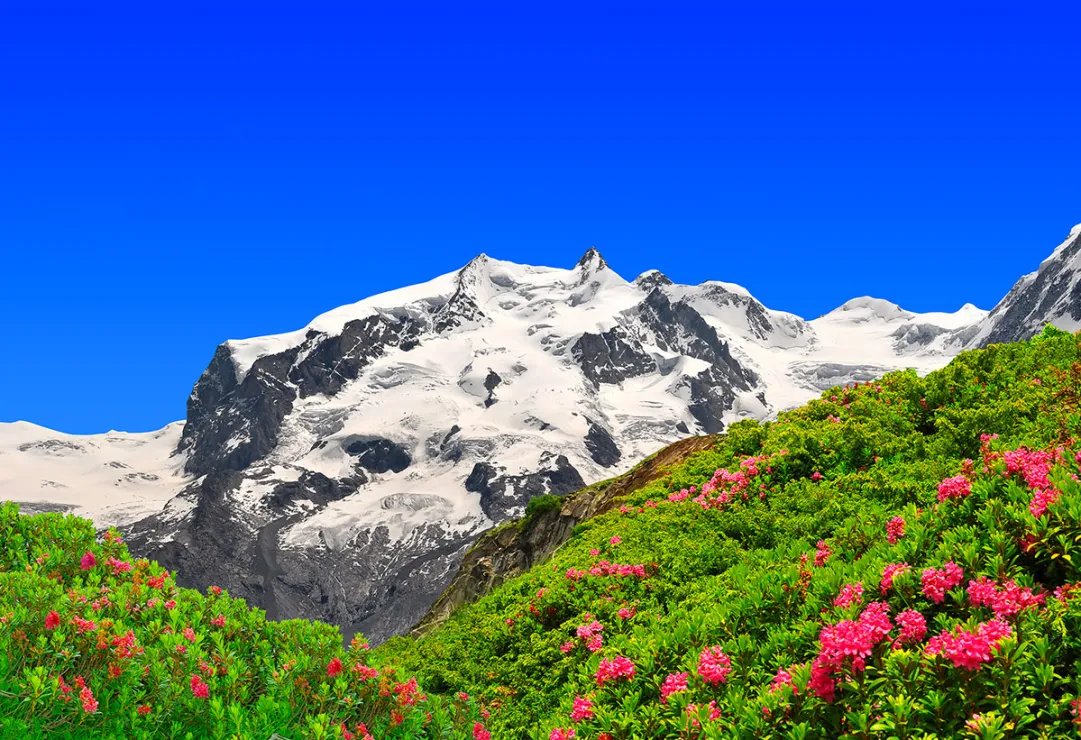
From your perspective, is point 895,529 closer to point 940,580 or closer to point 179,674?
point 940,580

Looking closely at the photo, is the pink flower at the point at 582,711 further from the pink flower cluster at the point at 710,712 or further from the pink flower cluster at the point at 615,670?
the pink flower cluster at the point at 710,712

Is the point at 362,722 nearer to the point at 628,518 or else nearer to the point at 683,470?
the point at 628,518

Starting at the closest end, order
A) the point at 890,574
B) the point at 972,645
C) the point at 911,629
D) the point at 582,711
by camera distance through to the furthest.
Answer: the point at 972,645, the point at 911,629, the point at 890,574, the point at 582,711

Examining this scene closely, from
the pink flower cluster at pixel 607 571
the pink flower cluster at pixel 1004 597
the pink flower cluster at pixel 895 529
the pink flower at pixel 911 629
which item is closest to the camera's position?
the pink flower cluster at pixel 1004 597

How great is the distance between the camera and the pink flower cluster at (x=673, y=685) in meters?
9.98

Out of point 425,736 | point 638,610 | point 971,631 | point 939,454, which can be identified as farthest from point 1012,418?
point 425,736

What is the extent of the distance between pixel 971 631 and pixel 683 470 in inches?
581

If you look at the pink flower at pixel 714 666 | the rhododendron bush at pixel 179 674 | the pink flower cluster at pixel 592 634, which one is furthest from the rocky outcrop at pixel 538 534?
the pink flower at pixel 714 666

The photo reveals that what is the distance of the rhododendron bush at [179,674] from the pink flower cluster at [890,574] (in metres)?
5.74

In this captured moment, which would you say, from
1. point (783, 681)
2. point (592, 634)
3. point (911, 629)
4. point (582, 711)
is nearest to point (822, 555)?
point (911, 629)

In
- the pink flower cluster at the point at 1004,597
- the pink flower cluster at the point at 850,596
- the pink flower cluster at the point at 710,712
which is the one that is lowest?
the pink flower cluster at the point at 710,712

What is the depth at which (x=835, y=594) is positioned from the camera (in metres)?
10.4

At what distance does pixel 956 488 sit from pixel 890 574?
2.15 meters

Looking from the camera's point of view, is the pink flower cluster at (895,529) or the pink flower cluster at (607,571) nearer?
the pink flower cluster at (895,529)
